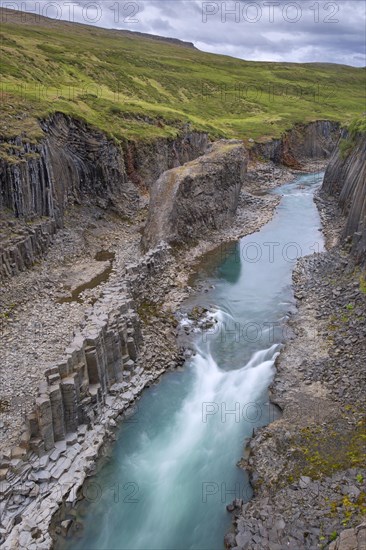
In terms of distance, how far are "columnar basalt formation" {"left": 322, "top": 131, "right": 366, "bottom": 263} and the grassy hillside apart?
21.4m

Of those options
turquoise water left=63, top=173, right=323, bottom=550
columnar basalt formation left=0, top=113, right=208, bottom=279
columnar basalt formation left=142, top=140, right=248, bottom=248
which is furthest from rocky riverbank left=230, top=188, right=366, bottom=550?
columnar basalt formation left=0, top=113, right=208, bottom=279

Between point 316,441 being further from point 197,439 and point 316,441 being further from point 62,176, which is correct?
point 62,176

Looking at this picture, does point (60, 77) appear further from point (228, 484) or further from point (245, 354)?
point (228, 484)

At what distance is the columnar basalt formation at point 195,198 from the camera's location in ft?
144

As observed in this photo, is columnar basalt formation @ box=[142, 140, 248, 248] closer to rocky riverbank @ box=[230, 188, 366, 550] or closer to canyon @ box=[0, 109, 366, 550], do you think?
canyon @ box=[0, 109, 366, 550]

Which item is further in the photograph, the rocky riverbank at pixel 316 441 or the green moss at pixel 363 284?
the green moss at pixel 363 284

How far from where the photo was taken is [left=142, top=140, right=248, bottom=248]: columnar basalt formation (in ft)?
144

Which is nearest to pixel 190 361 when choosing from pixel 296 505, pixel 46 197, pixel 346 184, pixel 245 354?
pixel 245 354

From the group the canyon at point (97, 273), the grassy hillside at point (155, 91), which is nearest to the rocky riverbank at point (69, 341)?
the canyon at point (97, 273)

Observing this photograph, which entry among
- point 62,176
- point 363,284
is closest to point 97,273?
point 62,176

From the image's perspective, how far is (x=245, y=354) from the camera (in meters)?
29.0

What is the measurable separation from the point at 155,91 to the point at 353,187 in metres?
55.4

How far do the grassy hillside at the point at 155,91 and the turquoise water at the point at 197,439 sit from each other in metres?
24.1

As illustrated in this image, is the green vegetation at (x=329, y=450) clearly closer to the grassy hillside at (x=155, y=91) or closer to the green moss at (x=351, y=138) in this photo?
the grassy hillside at (x=155, y=91)
